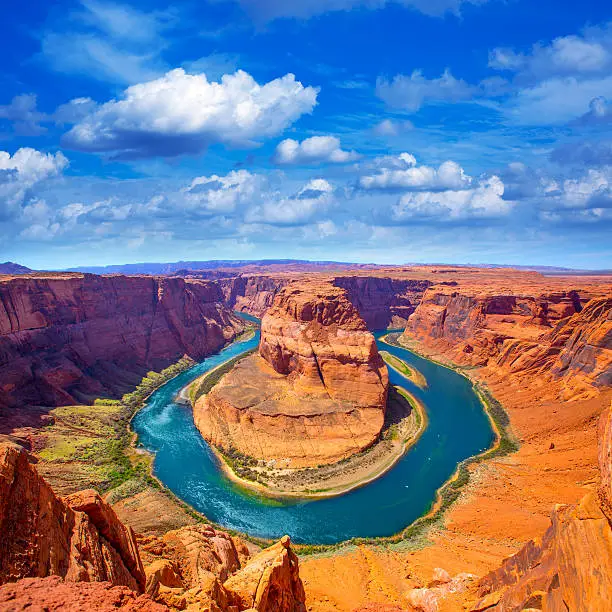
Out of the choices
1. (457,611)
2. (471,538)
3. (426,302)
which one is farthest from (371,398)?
(426,302)

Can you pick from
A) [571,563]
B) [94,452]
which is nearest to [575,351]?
[571,563]

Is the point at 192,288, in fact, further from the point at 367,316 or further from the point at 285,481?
the point at 285,481

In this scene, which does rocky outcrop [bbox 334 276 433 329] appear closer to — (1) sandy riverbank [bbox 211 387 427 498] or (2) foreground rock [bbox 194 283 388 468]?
(2) foreground rock [bbox 194 283 388 468]

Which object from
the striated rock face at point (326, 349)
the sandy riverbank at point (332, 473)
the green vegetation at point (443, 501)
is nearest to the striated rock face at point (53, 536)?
the green vegetation at point (443, 501)

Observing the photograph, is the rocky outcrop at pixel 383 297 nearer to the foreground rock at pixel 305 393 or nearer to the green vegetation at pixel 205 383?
the green vegetation at pixel 205 383

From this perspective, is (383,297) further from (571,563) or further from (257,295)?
(571,563)
